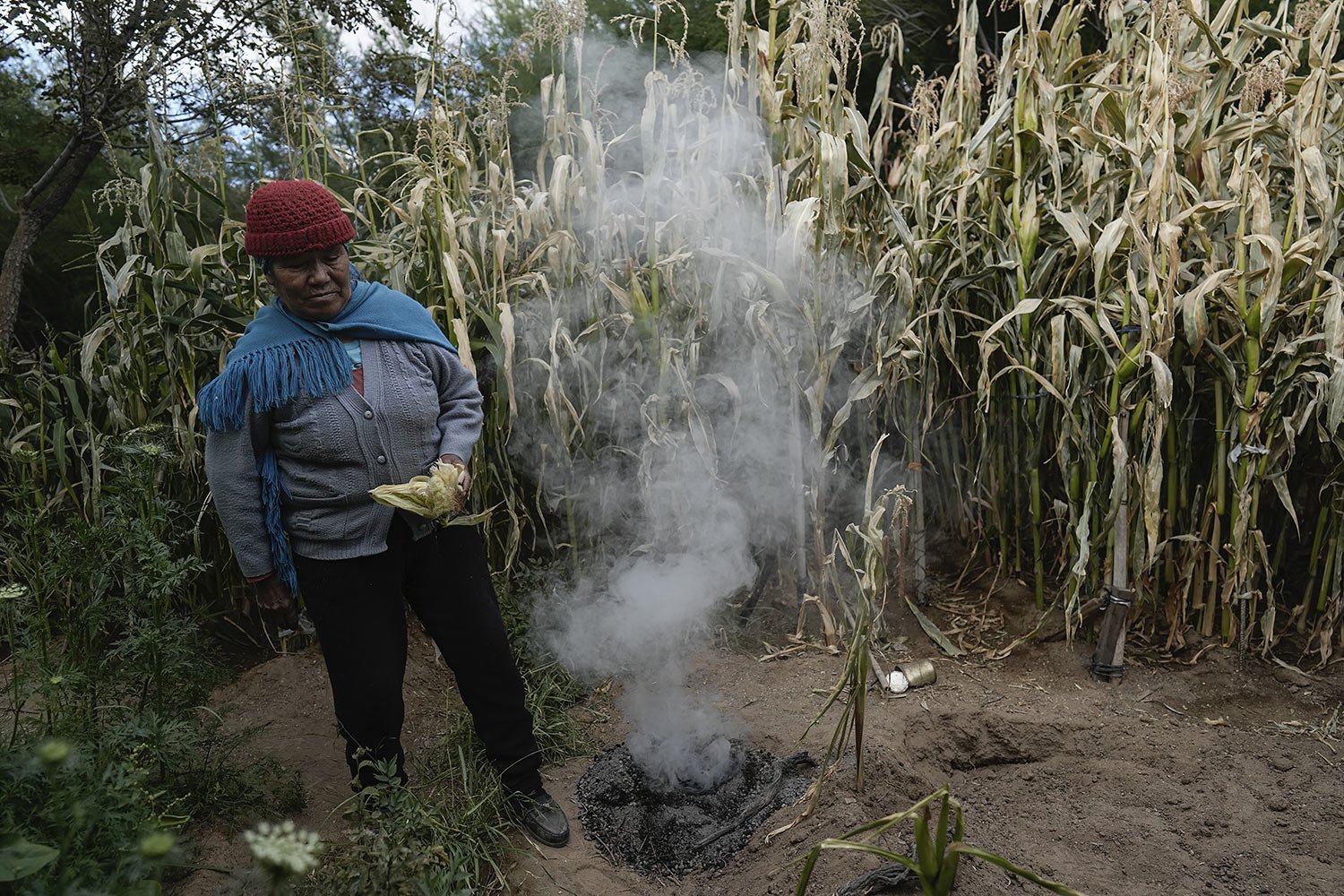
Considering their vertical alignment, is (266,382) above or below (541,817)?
above

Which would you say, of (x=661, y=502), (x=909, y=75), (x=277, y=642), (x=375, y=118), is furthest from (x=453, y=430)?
(x=909, y=75)

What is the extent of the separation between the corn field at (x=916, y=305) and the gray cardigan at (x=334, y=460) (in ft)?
1.94

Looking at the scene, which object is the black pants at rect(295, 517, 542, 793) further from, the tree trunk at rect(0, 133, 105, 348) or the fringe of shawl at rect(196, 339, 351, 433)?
the tree trunk at rect(0, 133, 105, 348)

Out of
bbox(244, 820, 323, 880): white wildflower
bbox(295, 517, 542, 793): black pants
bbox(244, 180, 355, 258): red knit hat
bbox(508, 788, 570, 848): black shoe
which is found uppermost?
bbox(244, 180, 355, 258): red knit hat

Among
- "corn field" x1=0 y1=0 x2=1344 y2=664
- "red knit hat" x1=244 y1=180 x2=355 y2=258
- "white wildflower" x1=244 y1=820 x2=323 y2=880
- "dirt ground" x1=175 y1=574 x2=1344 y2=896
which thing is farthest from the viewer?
"corn field" x1=0 y1=0 x2=1344 y2=664

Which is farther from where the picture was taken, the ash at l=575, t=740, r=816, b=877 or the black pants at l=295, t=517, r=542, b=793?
the ash at l=575, t=740, r=816, b=877

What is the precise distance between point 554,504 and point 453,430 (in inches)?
32.4

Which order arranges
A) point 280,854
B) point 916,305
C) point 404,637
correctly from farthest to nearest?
point 916,305 → point 404,637 → point 280,854

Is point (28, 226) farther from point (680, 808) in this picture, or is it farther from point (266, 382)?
point (680, 808)

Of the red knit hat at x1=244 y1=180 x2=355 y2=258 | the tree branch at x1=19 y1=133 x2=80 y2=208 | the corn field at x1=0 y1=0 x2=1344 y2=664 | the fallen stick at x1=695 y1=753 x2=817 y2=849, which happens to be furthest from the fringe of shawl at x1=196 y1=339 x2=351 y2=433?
the tree branch at x1=19 y1=133 x2=80 y2=208

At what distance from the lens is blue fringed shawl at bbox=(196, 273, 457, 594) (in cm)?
188

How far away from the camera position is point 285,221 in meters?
1.83

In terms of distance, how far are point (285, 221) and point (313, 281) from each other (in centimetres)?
14

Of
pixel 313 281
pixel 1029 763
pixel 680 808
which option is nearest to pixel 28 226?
pixel 313 281
